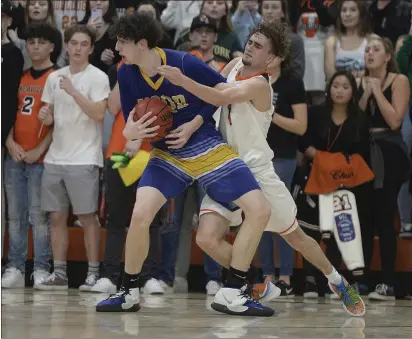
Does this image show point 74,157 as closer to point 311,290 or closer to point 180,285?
point 180,285

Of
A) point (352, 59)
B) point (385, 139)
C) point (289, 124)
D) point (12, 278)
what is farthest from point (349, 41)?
point (12, 278)

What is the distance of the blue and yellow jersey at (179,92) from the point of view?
17.7ft

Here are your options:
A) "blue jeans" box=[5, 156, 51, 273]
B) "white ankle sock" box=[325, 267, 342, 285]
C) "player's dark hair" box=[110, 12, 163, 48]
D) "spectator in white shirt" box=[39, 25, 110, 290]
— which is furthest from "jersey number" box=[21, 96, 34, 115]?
"white ankle sock" box=[325, 267, 342, 285]

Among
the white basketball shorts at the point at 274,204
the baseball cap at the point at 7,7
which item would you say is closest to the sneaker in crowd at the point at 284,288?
the white basketball shorts at the point at 274,204

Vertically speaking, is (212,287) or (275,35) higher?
(275,35)

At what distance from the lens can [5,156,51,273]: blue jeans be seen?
24.6 feet

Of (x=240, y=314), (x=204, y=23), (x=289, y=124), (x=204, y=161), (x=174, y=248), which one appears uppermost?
(x=204, y=23)

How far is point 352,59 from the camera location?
7820 millimetres

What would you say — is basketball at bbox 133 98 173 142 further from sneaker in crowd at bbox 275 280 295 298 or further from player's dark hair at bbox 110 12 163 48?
sneaker in crowd at bbox 275 280 295 298

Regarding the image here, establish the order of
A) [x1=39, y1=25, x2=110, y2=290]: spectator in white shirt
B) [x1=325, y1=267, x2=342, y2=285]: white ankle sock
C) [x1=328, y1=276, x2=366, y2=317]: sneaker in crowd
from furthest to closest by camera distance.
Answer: [x1=39, y1=25, x2=110, y2=290]: spectator in white shirt < [x1=325, y1=267, x2=342, y2=285]: white ankle sock < [x1=328, y1=276, x2=366, y2=317]: sneaker in crowd

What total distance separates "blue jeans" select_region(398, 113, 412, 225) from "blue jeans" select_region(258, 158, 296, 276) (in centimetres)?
104

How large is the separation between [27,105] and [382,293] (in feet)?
11.2

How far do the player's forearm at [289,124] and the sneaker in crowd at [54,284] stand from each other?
87.7 inches

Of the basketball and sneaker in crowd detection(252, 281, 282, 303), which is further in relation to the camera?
sneaker in crowd detection(252, 281, 282, 303)
